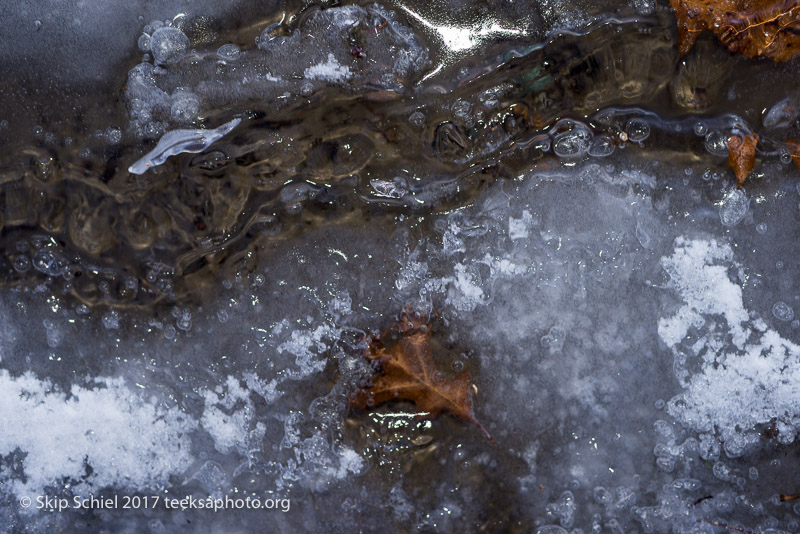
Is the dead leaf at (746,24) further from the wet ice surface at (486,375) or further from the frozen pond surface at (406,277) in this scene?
the wet ice surface at (486,375)

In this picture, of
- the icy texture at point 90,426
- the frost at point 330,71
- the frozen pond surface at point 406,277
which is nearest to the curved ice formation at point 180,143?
the frozen pond surface at point 406,277

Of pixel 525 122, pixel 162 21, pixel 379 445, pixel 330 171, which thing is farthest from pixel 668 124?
pixel 162 21

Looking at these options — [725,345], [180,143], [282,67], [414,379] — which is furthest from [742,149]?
[180,143]

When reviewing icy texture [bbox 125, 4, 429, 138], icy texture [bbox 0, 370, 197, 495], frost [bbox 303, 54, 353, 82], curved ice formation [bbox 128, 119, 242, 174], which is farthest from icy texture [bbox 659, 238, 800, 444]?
icy texture [bbox 0, 370, 197, 495]

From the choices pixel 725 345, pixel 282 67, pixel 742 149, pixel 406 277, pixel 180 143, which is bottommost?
pixel 725 345

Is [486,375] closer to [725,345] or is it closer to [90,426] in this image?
[725,345]

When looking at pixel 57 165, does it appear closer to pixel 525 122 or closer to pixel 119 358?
pixel 119 358

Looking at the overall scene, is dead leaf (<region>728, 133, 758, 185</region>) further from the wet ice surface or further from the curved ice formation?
the curved ice formation
